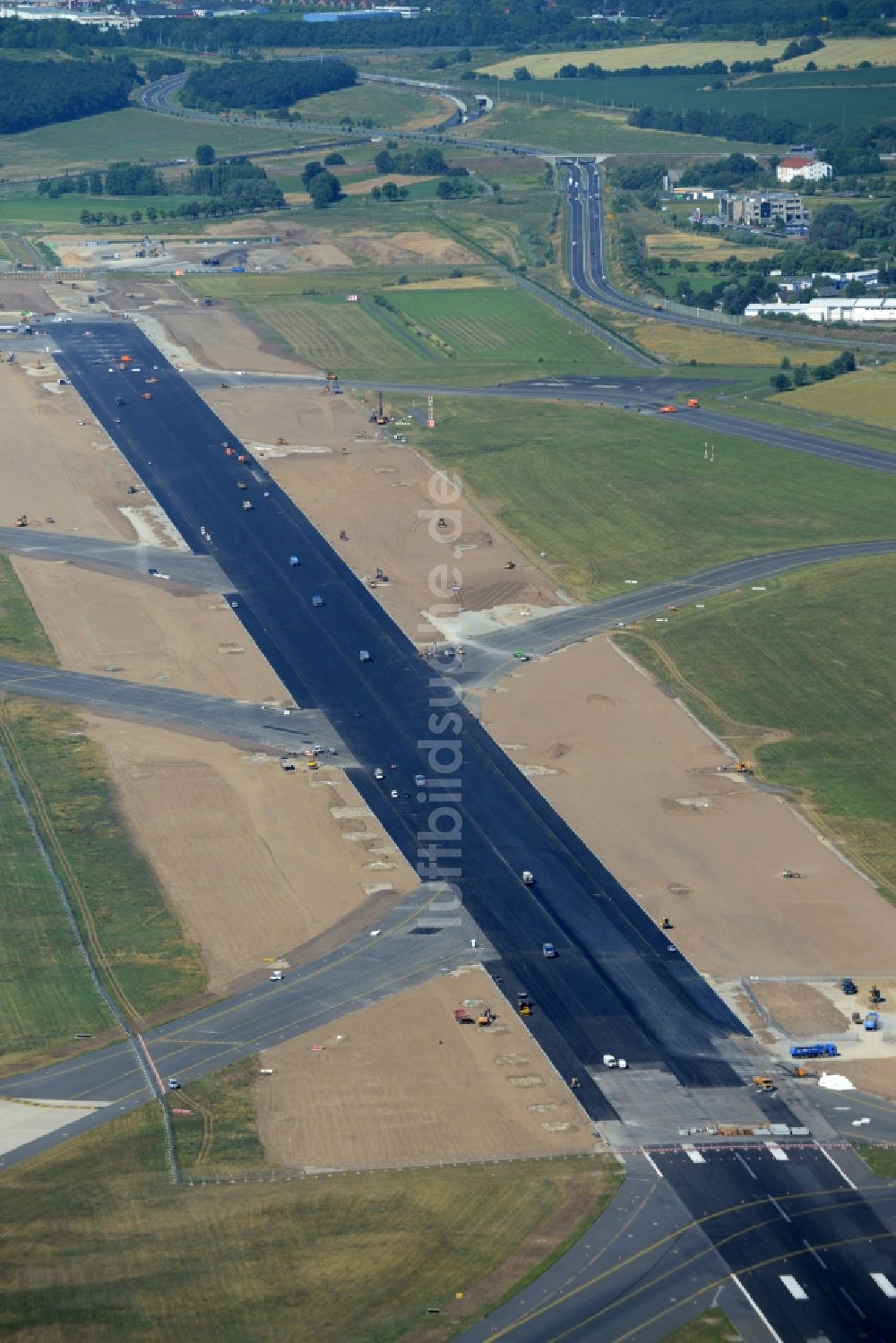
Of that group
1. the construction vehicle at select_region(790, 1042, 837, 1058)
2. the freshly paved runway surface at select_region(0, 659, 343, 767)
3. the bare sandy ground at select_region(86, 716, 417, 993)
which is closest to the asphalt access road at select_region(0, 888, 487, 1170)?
the bare sandy ground at select_region(86, 716, 417, 993)

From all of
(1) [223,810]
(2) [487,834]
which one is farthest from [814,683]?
(1) [223,810]

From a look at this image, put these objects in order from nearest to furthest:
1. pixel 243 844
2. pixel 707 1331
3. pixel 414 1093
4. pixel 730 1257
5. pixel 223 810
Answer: pixel 707 1331, pixel 730 1257, pixel 414 1093, pixel 243 844, pixel 223 810

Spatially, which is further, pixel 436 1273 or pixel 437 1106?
pixel 437 1106

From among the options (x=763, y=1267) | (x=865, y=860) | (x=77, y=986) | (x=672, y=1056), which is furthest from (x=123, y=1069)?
(x=865, y=860)

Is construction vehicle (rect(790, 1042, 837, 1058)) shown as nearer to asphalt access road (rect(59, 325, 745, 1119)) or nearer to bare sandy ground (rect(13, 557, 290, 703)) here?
asphalt access road (rect(59, 325, 745, 1119))

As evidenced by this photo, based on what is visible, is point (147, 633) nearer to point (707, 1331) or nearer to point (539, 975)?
point (539, 975)

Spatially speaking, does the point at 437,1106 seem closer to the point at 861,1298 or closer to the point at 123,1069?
the point at 123,1069
